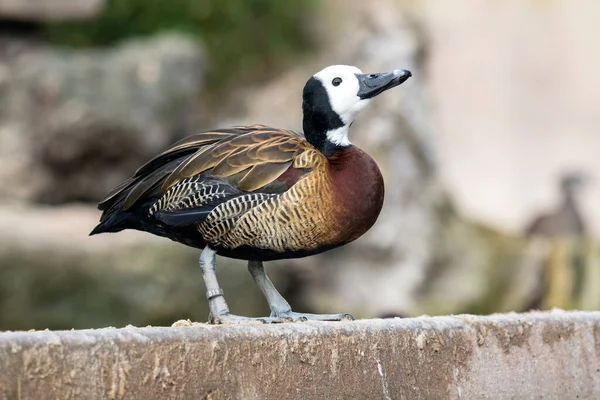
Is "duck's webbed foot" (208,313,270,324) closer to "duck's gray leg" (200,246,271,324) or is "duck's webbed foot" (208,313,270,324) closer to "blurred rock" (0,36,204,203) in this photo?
"duck's gray leg" (200,246,271,324)

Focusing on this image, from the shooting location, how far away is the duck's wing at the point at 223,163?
4.20 metres

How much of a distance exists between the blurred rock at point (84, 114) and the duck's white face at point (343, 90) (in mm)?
5050

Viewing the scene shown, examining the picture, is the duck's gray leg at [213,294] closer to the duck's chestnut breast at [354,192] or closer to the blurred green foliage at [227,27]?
the duck's chestnut breast at [354,192]

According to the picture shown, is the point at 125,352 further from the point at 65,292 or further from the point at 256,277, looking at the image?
the point at 65,292

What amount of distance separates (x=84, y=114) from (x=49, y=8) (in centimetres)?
85

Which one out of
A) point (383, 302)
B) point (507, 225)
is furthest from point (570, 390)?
point (507, 225)

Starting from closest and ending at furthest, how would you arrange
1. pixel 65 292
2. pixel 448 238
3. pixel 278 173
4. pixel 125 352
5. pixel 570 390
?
1. pixel 125 352
2. pixel 278 173
3. pixel 570 390
4. pixel 65 292
5. pixel 448 238

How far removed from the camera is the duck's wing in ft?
13.8

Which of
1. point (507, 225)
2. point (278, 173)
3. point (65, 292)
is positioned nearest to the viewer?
point (278, 173)

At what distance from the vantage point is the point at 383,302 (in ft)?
32.7

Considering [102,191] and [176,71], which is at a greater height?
[176,71]

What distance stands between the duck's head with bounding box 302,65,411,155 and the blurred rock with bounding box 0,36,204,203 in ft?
16.5

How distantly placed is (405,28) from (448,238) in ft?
6.25

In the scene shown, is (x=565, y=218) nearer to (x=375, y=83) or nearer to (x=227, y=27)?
(x=227, y=27)
